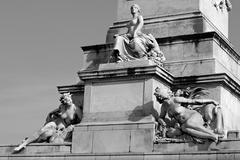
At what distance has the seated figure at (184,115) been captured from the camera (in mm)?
15839

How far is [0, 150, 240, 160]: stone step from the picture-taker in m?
14.9

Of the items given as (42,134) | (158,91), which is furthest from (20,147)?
(158,91)

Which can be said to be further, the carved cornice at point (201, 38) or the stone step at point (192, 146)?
the carved cornice at point (201, 38)

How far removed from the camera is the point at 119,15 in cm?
2259

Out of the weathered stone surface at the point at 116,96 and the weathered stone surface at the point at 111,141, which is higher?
the weathered stone surface at the point at 116,96

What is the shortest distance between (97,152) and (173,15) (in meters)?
6.62

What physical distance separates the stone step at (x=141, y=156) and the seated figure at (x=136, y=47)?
12.0 ft

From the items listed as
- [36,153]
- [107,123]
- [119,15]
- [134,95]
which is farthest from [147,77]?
[119,15]

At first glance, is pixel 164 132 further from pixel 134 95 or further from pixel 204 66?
pixel 204 66

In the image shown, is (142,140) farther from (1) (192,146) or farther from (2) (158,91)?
(1) (192,146)

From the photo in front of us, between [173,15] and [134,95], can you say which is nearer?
[134,95]

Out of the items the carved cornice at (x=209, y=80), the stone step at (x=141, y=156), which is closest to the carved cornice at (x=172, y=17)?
the carved cornice at (x=209, y=80)

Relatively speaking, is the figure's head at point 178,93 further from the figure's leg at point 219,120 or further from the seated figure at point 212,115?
the figure's leg at point 219,120

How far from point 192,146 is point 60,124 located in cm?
509
